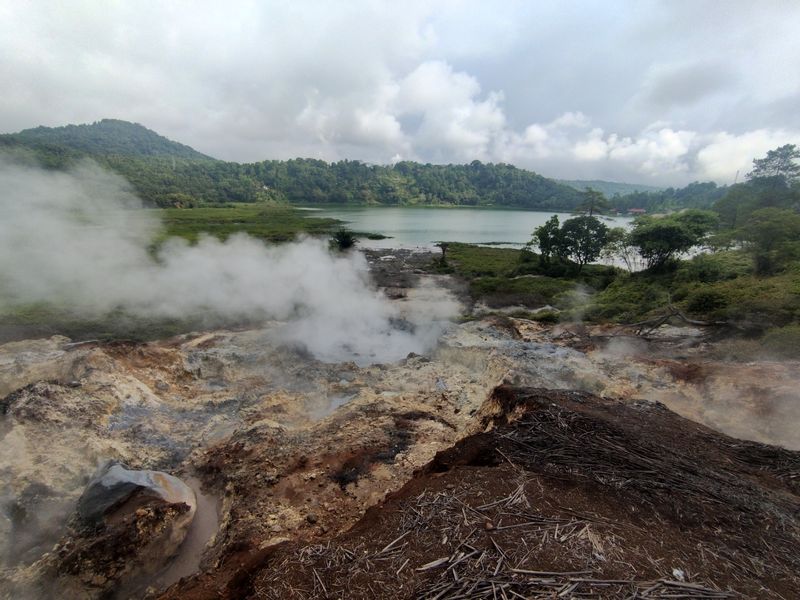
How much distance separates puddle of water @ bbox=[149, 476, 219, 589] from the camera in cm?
637

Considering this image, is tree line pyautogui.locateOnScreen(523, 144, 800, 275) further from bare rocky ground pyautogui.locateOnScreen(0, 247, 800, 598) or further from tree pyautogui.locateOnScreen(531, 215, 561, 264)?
bare rocky ground pyautogui.locateOnScreen(0, 247, 800, 598)

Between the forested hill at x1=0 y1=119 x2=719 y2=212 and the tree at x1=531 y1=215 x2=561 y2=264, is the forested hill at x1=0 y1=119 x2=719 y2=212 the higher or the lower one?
the higher one

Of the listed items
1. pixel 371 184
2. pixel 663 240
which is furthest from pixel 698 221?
pixel 371 184

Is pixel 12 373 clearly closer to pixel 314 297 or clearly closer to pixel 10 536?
pixel 10 536

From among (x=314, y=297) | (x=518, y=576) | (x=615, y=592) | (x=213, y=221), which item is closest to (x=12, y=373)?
(x=314, y=297)

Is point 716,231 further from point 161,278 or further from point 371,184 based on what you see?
point 371,184

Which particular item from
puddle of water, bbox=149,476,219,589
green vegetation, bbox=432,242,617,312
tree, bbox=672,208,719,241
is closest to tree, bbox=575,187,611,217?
green vegetation, bbox=432,242,617,312

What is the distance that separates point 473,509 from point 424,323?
1445 centimetres

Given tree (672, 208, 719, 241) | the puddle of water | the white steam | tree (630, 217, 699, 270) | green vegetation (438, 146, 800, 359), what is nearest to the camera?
the puddle of water

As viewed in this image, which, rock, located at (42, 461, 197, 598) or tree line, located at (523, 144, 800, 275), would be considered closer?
rock, located at (42, 461, 197, 598)

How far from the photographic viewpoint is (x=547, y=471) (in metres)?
5.88

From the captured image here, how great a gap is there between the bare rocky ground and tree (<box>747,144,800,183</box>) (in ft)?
121

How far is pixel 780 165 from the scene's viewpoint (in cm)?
3738

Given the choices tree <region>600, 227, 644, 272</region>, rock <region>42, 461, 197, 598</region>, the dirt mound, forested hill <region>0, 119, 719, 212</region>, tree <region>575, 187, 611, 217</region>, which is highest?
forested hill <region>0, 119, 719, 212</region>
